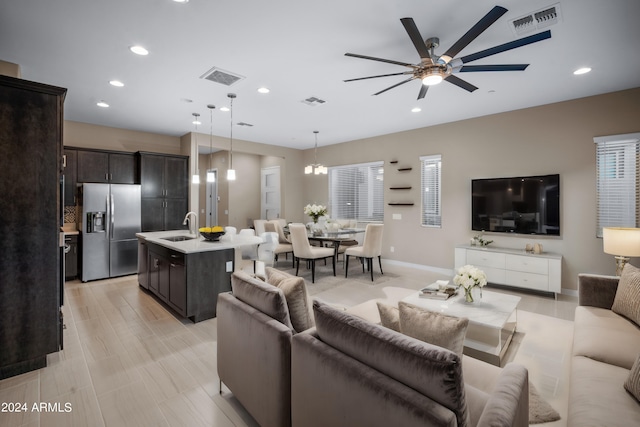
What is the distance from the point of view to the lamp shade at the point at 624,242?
9.93ft

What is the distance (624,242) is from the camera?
10.1 ft

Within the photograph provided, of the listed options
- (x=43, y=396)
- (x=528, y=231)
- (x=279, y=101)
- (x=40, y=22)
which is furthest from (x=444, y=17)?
(x=43, y=396)

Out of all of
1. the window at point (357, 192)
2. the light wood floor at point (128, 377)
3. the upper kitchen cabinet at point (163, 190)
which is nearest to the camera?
the light wood floor at point (128, 377)

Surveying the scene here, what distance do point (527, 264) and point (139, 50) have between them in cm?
565

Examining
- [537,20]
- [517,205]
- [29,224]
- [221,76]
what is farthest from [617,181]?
[29,224]

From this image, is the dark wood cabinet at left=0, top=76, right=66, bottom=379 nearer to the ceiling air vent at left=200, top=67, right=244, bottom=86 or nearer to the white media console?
the ceiling air vent at left=200, top=67, right=244, bottom=86

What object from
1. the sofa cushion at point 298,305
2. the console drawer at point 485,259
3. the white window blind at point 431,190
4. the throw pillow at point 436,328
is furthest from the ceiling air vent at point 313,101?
the throw pillow at point 436,328

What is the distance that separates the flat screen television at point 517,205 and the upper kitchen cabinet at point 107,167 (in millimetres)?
6404

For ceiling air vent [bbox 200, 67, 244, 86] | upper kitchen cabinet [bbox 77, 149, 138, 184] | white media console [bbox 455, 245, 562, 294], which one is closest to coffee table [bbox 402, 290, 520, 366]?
white media console [bbox 455, 245, 562, 294]

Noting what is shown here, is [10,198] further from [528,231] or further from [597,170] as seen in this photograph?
[597,170]

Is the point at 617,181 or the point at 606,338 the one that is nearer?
the point at 606,338

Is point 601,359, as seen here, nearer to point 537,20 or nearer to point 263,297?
point 263,297

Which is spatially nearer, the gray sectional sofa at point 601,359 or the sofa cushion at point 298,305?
the gray sectional sofa at point 601,359

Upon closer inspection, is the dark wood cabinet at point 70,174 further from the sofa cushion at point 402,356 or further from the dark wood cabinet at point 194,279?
the sofa cushion at point 402,356
